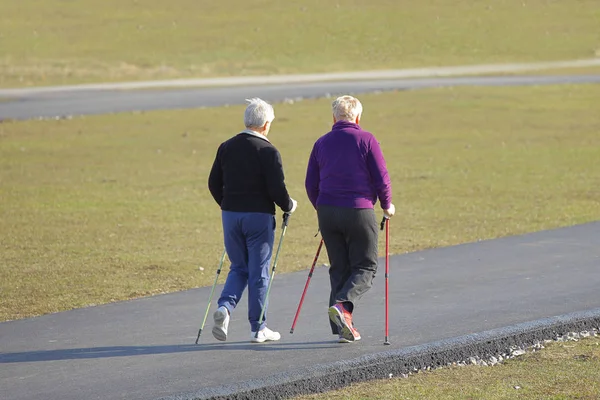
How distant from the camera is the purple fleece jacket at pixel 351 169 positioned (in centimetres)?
826

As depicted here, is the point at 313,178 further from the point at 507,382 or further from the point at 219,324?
the point at 507,382

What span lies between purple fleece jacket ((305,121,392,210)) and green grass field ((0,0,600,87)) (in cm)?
4351

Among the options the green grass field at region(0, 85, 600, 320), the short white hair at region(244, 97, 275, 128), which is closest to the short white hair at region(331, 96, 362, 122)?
the short white hair at region(244, 97, 275, 128)

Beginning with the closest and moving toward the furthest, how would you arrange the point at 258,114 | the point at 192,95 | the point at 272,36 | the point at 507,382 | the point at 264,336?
1. the point at 507,382
2. the point at 258,114
3. the point at 264,336
4. the point at 192,95
5. the point at 272,36

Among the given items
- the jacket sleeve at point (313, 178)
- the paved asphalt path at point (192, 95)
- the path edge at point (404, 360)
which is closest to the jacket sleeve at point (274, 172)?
the jacket sleeve at point (313, 178)

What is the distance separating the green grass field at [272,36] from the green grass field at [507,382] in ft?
145

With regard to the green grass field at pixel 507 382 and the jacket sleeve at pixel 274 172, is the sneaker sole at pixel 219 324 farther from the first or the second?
the green grass field at pixel 507 382

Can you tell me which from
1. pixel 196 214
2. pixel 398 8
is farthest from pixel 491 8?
pixel 196 214

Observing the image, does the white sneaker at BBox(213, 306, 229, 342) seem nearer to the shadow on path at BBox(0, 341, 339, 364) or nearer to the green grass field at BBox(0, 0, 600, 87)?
the shadow on path at BBox(0, 341, 339, 364)

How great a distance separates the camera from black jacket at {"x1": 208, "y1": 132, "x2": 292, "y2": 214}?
8.20 meters

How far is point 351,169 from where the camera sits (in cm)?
830

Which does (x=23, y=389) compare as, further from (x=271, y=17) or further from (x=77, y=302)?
(x=271, y=17)

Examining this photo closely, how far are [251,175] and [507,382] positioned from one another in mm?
2278

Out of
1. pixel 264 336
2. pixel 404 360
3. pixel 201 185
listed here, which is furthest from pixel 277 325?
pixel 201 185
